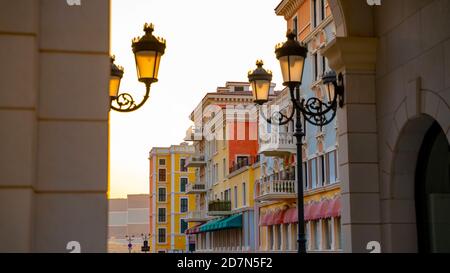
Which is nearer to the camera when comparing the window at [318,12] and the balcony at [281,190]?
the window at [318,12]

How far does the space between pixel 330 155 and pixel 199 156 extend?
30.7 m

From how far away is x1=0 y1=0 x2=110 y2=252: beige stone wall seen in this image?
13.2 ft

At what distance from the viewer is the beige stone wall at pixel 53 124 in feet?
13.2

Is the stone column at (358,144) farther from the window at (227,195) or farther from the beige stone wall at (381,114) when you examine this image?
the window at (227,195)

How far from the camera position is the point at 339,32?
23.9ft

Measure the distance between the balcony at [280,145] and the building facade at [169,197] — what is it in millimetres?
46771

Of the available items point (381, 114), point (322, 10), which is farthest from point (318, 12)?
point (381, 114)

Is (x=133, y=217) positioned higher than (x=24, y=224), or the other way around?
(x=133, y=217)

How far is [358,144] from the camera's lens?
6945 mm

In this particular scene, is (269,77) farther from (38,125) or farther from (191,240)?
(191,240)

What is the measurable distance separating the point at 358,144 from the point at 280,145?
27272 millimetres

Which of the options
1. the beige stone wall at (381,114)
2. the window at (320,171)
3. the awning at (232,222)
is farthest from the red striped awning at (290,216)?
the beige stone wall at (381,114)

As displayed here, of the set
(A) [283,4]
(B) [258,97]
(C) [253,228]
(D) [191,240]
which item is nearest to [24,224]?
(B) [258,97]

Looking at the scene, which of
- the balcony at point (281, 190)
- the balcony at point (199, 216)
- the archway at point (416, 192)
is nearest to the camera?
the archway at point (416, 192)
